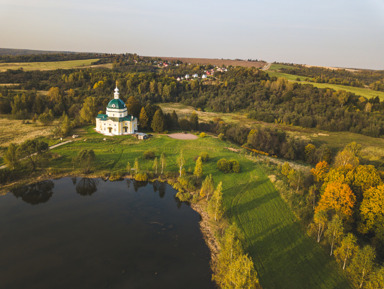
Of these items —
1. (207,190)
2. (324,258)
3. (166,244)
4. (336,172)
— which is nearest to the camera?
(324,258)

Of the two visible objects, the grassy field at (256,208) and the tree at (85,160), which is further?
the tree at (85,160)

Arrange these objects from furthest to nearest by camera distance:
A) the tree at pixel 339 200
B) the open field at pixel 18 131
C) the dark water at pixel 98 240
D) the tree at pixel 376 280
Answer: the open field at pixel 18 131, the tree at pixel 339 200, the dark water at pixel 98 240, the tree at pixel 376 280

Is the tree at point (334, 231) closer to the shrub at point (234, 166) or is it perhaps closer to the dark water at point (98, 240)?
the dark water at point (98, 240)

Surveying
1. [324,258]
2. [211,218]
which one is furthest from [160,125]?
[324,258]

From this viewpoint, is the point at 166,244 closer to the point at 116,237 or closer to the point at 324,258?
the point at 116,237

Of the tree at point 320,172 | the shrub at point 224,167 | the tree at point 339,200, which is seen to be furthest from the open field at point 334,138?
the shrub at point 224,167

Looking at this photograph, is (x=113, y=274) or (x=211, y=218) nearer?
(x=113, y=274)

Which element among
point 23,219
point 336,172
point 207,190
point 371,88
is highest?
point 371,88
